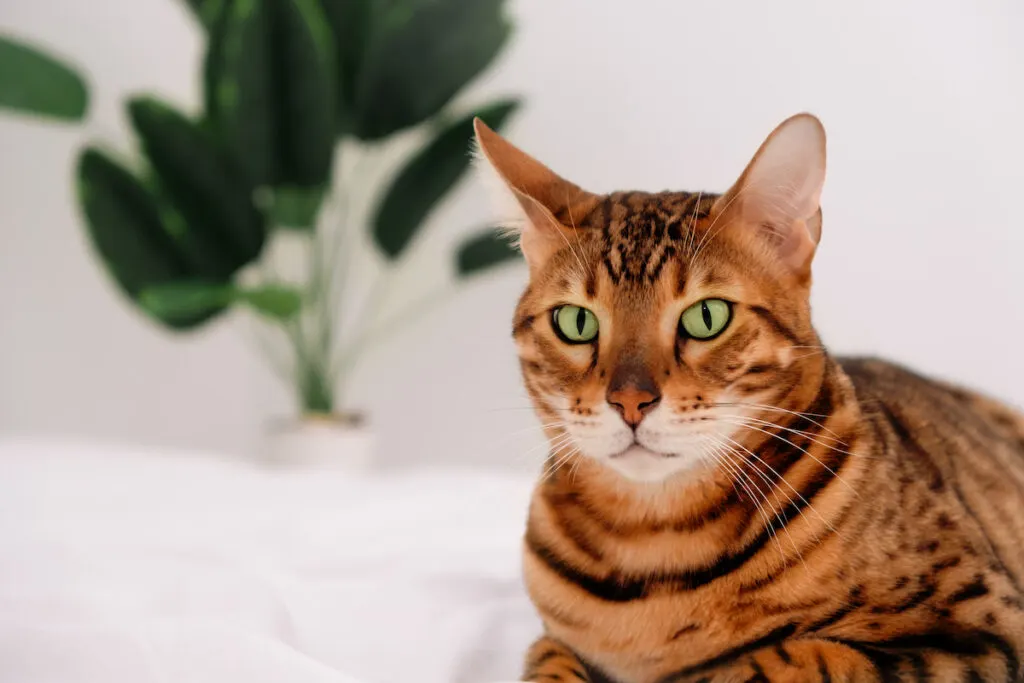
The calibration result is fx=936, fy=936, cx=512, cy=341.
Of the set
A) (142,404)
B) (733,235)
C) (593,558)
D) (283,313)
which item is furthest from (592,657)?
(142,404)

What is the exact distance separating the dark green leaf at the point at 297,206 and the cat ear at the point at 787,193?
4.27 feet

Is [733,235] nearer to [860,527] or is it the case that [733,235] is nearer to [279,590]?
[860,527]

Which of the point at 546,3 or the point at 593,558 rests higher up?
the point at 546,3

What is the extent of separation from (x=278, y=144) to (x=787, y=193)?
1.32 meters

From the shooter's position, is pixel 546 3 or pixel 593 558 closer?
pixel 593 558

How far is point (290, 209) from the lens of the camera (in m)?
1.87

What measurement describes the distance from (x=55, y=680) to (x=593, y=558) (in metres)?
0.36

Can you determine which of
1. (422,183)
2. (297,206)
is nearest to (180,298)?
(297,206)

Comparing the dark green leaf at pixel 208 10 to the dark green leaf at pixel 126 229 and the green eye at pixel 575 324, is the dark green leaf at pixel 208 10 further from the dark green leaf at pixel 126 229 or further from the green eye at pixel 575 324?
the green eye at pixel 575 324

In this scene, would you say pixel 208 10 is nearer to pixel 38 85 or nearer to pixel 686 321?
pixel 38 85

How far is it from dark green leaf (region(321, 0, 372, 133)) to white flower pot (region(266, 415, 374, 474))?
604 mm

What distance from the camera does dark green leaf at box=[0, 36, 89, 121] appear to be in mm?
1692

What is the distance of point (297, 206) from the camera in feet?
6.12

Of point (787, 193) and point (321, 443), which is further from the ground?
point (787, 193)
